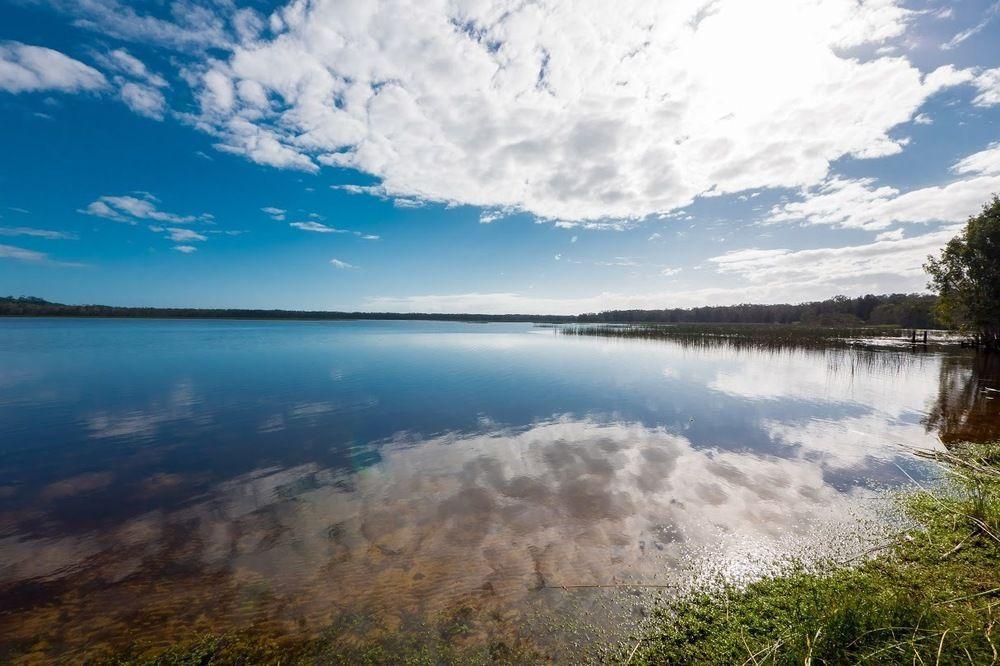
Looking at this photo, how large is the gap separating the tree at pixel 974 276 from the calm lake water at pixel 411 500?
1002 inches

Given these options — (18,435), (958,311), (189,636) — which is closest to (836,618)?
(189,636)

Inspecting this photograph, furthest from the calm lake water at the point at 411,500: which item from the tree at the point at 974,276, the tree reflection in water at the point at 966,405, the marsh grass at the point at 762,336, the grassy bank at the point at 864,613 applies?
the marsh grass at the point at 762,336

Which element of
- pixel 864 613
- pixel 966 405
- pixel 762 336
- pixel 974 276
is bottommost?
pixel 966 405

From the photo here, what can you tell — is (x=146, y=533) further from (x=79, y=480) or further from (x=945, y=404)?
(x=945, y=404)

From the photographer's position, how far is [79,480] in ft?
33.0

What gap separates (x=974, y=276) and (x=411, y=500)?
2234 inches

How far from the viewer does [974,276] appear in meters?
36.4

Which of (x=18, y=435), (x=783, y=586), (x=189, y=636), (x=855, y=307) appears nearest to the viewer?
(x=189, y=636)

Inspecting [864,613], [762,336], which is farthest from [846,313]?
[864,613]

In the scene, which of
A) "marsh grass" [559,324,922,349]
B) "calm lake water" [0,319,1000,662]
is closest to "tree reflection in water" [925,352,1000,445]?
"calm lake water" [0,319,1000,662]

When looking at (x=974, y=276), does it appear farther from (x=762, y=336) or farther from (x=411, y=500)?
(x=411, y=500)

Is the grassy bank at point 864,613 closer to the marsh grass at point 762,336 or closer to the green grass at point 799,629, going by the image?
the green grass at point 799,629

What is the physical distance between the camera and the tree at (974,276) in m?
34.8

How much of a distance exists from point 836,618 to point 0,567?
12745mm
